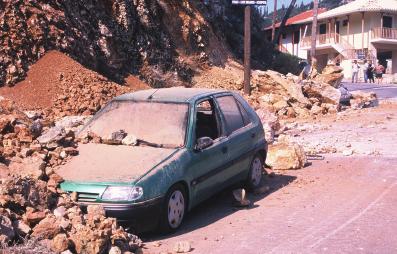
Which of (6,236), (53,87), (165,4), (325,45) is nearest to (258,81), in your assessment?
(165,4)

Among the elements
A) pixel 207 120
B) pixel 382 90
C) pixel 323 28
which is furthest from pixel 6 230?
pixel 323 28

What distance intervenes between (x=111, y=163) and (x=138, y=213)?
741mm

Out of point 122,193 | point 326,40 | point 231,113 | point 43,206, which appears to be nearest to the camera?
point 43,206

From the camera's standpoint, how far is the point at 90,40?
17.0 m

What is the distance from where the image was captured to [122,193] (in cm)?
555

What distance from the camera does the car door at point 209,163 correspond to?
6418 mm

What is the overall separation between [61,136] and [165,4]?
1552cm

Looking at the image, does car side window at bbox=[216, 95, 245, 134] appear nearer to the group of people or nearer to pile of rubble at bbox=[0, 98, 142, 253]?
pile of rubble at bbox=[0, 98, 142, 253]

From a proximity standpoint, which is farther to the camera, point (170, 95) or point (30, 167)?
point (170, 95)

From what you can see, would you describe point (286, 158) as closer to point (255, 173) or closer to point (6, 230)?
point (255, 173)

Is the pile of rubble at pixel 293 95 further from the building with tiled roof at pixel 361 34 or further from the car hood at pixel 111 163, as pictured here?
the building with tiled roof at pixel 361 34

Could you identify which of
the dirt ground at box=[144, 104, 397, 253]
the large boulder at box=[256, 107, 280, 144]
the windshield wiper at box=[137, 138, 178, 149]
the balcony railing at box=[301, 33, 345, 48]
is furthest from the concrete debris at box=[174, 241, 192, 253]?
the balcony railing at box=[301, 33, 345, 48]

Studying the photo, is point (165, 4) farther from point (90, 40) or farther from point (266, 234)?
point (266, 234)

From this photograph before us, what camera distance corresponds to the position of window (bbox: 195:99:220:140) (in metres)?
7.20
